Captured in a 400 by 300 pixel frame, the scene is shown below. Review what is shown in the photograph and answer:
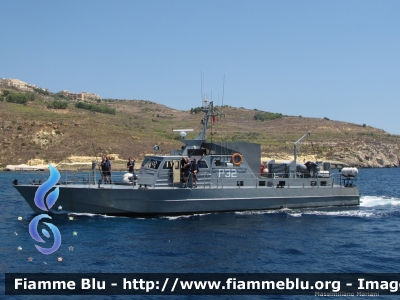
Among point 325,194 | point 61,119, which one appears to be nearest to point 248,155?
point 325,194

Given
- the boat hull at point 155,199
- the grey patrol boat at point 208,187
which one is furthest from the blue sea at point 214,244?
the grey patrol boat at point 208,187

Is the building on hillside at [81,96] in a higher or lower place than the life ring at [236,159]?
higher

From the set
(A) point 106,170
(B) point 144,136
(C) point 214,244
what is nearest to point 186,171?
(A) point 106,170

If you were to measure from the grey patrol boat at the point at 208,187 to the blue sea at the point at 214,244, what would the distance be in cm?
61

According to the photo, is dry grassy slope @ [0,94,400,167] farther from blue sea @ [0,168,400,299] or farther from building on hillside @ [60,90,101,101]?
building on hillside @ [60,90,101,101]

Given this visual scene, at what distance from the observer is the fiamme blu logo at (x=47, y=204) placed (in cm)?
1818

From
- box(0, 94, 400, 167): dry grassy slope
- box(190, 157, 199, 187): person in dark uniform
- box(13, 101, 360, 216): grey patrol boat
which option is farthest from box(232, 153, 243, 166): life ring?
box(0, 94, 400, 167): dry grassy slope

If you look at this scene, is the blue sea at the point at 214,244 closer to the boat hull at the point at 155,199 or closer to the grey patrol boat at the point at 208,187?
the boat hull at the point at 155,199

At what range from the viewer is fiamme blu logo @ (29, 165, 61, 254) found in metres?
18.2

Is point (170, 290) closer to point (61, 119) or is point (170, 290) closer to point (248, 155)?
point (248, 155)

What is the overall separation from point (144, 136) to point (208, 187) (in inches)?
2116

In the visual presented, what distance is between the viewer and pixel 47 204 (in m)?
23.3

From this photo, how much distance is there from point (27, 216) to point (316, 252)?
14.3 m

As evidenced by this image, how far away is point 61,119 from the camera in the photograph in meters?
76.8
